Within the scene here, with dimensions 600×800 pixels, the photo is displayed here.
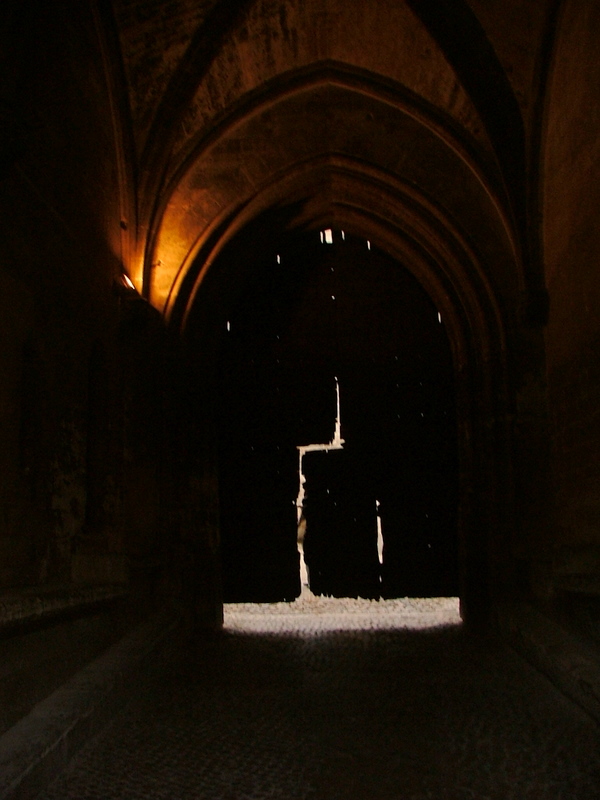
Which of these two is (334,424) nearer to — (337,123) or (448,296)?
(448,296)

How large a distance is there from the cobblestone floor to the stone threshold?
0.09 metres

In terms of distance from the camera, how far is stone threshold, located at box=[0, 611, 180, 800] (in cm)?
268

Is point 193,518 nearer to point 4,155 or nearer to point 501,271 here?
point 501,271

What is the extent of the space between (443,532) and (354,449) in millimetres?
1272

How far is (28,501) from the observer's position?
172 inches

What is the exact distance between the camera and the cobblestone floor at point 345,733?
2.95 m

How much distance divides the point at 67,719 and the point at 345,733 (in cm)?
134

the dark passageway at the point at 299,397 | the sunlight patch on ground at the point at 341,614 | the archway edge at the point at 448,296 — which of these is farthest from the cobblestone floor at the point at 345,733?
the archway edge at the point at 448,296

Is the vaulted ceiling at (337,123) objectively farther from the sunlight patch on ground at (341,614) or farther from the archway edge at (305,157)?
the sunlight patch on ground at (341,614)

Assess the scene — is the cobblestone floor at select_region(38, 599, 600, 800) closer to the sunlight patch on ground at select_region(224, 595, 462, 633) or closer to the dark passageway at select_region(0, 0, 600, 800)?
the dark passageway at select_region(0, 0, 600, 800)

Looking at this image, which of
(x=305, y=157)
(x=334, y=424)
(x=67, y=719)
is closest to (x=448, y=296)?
(x=334, y=424)

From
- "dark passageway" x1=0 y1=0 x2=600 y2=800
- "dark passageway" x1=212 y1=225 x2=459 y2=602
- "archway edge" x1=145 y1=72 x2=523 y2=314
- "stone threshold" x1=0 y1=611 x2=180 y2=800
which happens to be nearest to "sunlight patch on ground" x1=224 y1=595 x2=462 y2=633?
"dark passageway" x1=0 y1=0 x2=600 y2=800

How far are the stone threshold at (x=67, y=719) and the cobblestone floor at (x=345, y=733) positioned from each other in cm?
9

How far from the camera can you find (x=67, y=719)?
3203mm
